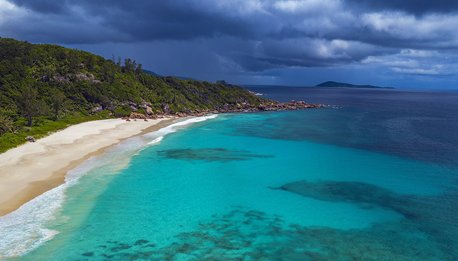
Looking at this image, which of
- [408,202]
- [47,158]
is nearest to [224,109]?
[47,158]

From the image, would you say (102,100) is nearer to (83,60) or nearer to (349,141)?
(83,60)

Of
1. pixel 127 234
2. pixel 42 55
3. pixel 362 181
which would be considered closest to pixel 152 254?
pixel 127 234

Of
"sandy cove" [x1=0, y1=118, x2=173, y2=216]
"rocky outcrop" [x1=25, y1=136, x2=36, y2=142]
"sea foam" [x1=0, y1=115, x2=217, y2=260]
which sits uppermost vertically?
"rocky outcrop" [x1=25, y1=136, x2=36, y2=142]

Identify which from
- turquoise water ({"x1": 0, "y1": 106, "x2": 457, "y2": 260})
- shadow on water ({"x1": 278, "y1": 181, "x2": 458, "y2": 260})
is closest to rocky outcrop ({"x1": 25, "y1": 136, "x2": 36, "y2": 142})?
turquoise water ({"x1": 0, "y1": 106, "x2": 457, "y2": 260})

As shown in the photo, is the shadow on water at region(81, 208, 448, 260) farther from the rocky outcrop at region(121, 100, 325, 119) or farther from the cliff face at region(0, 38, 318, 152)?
the rocky outcrop at region(121, 100, 325, 119)

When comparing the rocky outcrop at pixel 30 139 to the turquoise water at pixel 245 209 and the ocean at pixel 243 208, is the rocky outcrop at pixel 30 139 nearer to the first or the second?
the ocean at pixel 243 208

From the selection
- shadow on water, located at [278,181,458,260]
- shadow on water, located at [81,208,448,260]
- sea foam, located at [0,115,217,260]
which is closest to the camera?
shadow on water, located at [81,208,448,260]

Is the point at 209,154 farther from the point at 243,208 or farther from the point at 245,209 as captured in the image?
the point at 245,209
